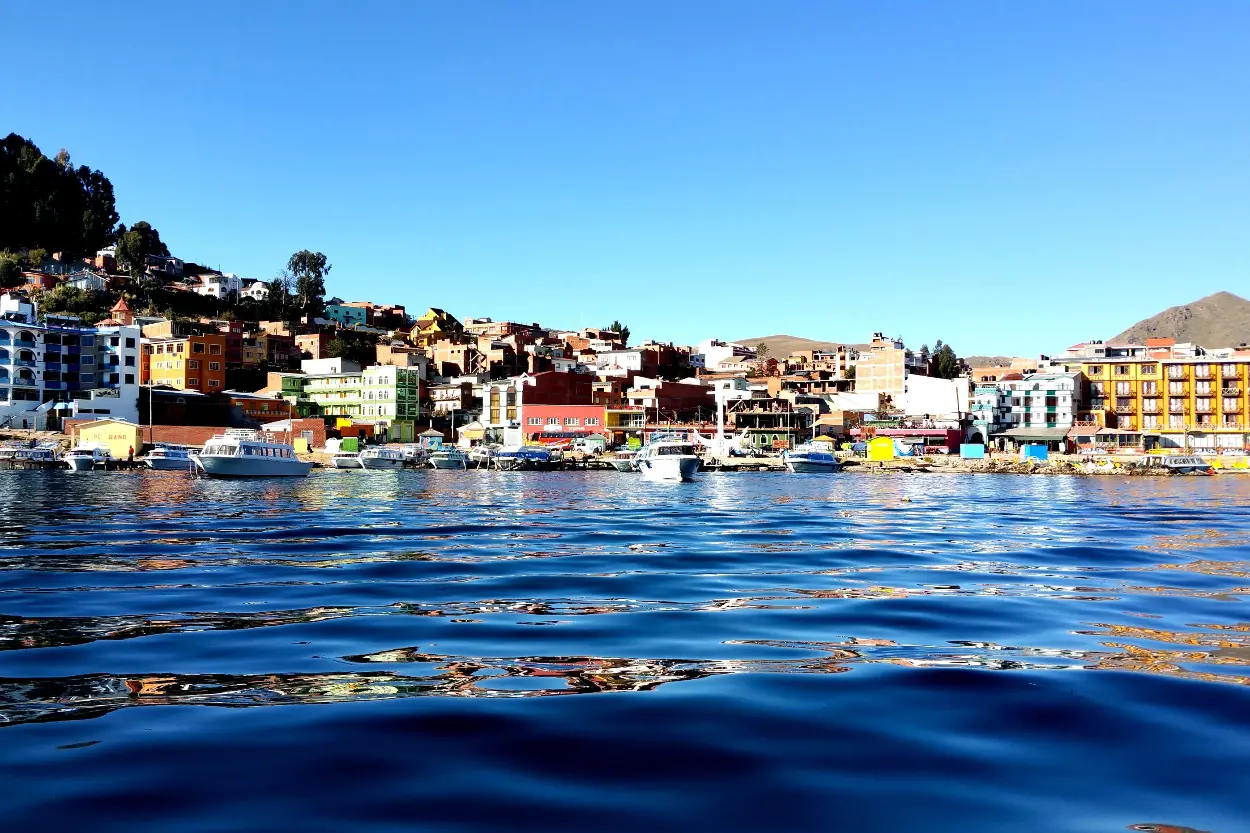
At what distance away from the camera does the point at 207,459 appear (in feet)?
174

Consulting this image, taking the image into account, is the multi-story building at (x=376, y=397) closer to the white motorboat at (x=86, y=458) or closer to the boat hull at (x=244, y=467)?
the white motorboat at (x=86, y=458)

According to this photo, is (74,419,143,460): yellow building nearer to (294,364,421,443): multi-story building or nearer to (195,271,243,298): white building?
(294,364,421,443): multi-story building

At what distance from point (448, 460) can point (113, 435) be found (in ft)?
84.0

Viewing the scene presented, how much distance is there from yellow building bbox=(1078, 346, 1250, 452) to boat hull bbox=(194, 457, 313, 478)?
259ft

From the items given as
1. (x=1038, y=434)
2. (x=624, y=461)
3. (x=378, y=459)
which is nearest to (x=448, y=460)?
(x=378, y=459)

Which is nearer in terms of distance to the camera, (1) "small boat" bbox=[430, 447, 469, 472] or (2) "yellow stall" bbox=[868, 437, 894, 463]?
(1) "small boat" bbox=[430, 447, 469, 472]

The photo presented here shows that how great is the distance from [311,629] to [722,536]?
39.3 feet

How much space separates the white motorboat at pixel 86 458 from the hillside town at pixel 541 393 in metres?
8.65

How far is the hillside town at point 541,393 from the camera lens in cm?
8475

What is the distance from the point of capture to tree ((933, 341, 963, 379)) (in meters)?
125

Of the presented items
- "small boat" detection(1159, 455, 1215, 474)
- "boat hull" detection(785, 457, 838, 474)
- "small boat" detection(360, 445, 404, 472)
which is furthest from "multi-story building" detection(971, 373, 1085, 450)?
"small boat" detection(360, 445, 404, 472)

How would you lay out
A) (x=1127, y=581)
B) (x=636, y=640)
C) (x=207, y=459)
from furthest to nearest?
(x=207, y=459)
(x=1127, y=581)
(x=636, y=640)

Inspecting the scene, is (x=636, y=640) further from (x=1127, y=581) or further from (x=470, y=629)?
(x=1127, y=581)

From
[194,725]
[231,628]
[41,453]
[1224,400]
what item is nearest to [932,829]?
[194,725]
